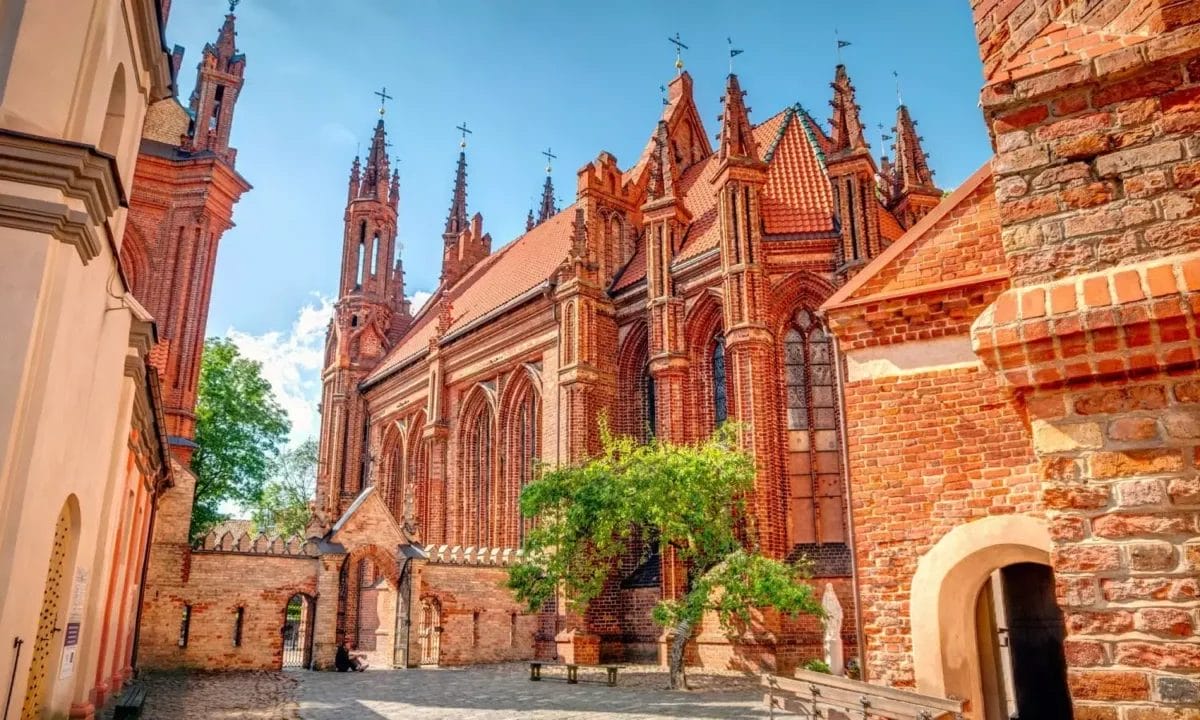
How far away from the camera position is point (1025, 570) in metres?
9.32

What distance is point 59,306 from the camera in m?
6.43

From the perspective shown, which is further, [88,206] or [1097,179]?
[88,206]

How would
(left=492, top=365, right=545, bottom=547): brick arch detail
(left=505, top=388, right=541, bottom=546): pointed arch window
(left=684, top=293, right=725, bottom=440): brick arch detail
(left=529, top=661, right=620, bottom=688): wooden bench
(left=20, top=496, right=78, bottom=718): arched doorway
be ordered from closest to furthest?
(left=20, top=496, right=78, bottom=718): arched doorway < (left=529, top=661, right=620, bottom=688): wooden bench < (left=684, top=293, right=725, bottom=440): brick arch detail < (left=505, top=388, right=541, bottom=546): pointed arch window < (left=492, top=365, right=545, bottom=547): brick arch detail

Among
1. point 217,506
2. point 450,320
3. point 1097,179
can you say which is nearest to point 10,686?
point 1097,179

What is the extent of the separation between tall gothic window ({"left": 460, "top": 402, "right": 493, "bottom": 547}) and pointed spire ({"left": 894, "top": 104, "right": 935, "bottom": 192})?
50.0 feet

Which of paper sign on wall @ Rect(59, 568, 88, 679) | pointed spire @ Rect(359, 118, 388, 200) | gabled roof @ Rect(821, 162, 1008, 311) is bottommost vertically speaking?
paper sign on wall @ Rect(59, 568, 88, 679)

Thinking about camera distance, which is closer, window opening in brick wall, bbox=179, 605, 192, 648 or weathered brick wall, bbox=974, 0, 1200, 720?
weathered brick wall, bbox=974, 0, 1200, 720

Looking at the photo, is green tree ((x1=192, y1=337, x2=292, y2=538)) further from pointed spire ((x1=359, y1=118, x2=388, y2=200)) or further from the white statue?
the white statue

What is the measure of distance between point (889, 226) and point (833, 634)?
1114 cm

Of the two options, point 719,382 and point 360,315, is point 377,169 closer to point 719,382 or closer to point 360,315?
point 360,315

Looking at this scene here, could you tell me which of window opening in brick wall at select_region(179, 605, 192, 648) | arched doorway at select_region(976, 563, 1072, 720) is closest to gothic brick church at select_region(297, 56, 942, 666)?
window opening in brick wall at select_region(179, 605, 192, 648)

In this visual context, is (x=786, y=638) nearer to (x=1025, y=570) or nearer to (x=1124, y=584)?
(x=1025, y=570)

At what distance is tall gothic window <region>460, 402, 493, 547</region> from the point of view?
1141 inches

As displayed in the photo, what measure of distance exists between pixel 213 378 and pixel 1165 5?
36532mm
